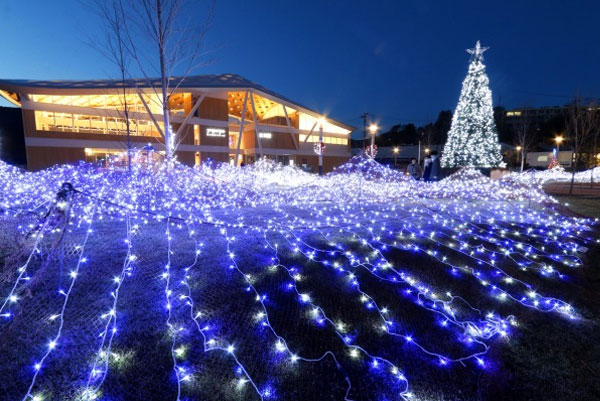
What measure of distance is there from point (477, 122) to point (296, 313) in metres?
20.5

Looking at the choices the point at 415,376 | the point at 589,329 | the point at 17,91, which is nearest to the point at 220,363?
the point at 415,376

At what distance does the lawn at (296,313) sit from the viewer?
189 centimetres

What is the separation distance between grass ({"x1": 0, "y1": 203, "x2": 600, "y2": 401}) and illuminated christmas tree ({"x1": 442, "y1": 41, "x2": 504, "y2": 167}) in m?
17.5

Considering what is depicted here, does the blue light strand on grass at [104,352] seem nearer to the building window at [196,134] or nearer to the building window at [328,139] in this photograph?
the building window at [196,134]

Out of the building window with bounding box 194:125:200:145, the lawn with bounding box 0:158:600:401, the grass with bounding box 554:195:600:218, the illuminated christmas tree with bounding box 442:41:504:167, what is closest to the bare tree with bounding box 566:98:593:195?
the grass with bounding box 554:195:600:218

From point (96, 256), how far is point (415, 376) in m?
3.72

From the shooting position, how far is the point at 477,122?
1892 centimetres

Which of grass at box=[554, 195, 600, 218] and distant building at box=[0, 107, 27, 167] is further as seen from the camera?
distant building at box=[0, 107, 27, 167]

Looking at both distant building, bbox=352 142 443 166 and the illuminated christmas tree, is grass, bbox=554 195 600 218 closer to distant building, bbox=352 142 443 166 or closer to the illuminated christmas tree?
the illuminated christmas tree

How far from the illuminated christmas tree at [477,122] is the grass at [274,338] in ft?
57.5

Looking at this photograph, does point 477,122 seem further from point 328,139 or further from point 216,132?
point 216,132

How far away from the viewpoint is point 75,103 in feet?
68.7

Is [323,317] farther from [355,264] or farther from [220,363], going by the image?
[355,264]

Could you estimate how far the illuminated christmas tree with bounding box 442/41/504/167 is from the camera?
62.0ft
